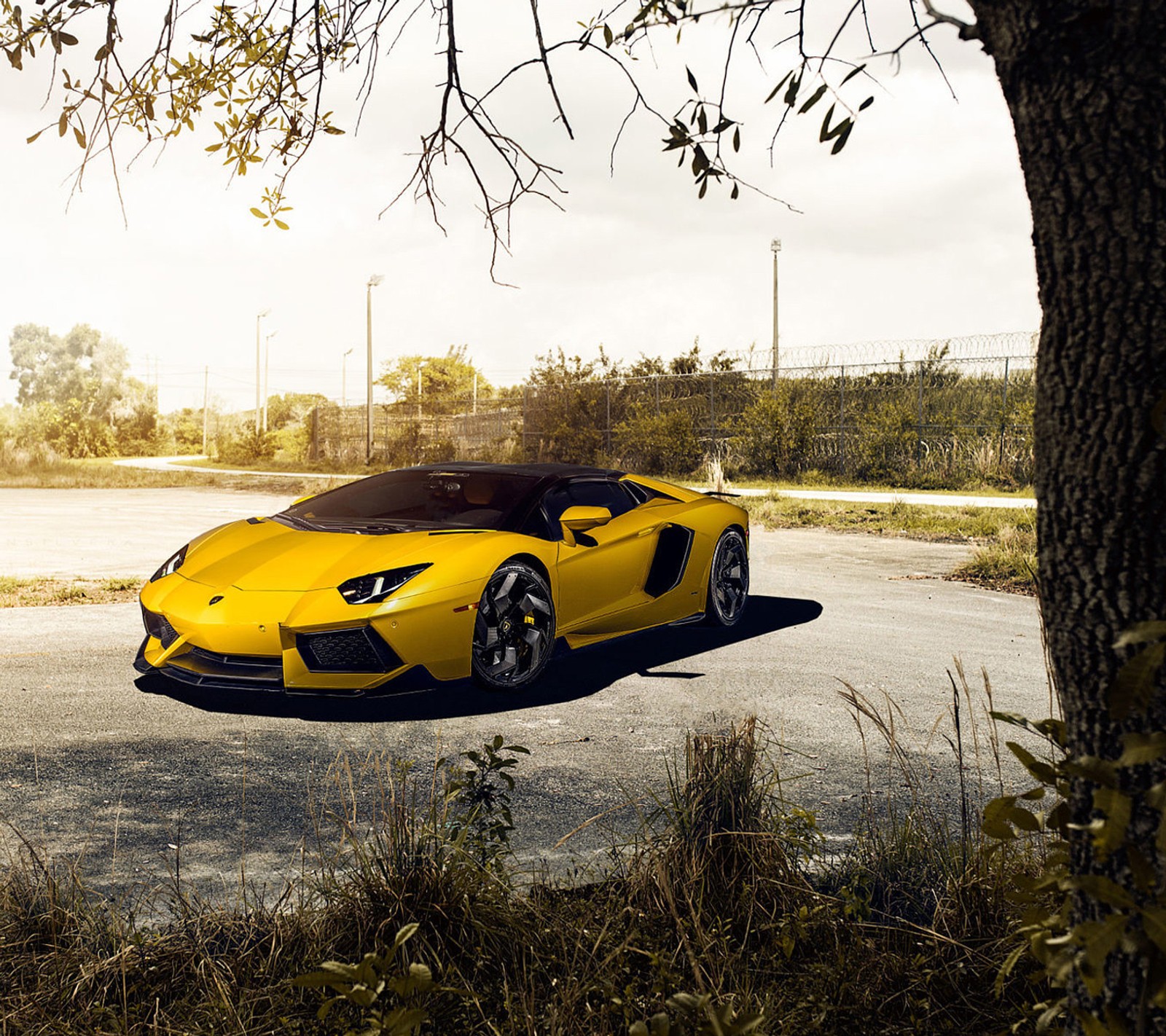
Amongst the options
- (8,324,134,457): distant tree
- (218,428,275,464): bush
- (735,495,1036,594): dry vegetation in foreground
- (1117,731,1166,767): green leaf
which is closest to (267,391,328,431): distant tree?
(8,324,134,457): distant tree

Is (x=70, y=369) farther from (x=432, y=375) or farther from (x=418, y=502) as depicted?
(x=418, y=502)

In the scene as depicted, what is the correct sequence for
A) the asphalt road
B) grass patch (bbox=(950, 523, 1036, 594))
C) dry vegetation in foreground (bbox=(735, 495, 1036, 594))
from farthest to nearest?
dry vegetation in foreground (bbox=(735, 495, 1036, 594)) < grass patch (bbox=(950, 523, 1036, 594)) < the asphalt road

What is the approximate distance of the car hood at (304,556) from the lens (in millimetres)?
5906

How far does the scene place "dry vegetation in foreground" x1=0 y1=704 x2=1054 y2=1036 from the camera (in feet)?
9.11

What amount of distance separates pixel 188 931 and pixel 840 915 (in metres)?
1.79

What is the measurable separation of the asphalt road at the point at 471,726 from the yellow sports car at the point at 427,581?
0.27m

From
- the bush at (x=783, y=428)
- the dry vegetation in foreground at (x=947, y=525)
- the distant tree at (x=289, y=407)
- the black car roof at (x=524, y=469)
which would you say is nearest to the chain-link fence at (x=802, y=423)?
→ the bush at (x=783, y=428)

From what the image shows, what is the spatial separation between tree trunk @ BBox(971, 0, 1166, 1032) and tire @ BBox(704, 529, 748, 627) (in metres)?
5.75

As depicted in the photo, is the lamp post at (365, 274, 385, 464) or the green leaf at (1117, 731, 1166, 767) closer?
the green leaf at (1117, 731, 1166, 767)

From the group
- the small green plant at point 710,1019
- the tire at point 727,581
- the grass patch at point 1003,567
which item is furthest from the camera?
the grass patch at point 1003,567

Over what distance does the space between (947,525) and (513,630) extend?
36.6ft

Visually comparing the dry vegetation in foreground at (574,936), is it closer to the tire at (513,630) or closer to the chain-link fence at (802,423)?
the tire at (513,630)

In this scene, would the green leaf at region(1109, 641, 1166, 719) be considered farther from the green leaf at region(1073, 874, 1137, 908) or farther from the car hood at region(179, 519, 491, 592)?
the car hood at region(179, 519, 491, 592)

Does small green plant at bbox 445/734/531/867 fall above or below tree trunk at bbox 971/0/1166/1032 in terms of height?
below
